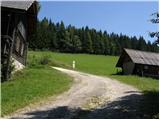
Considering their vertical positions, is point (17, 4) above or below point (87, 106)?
above

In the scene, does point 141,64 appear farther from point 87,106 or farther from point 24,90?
point 87,106

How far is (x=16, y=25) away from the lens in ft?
83.4

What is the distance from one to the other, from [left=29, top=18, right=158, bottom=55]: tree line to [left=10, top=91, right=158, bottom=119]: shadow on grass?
274 feet

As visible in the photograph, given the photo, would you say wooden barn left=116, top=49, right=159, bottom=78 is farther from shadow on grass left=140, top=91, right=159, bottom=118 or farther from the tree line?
the tree line

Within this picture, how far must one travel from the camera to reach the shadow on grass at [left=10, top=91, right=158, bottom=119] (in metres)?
14.3

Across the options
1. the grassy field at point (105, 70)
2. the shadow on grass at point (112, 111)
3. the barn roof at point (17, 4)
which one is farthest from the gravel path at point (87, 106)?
the barn roof at point (17, 4)

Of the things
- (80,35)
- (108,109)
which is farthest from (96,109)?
(80,35)

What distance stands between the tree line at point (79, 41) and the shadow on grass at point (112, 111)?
8338 cm

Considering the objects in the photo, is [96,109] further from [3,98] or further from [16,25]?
[16,25]

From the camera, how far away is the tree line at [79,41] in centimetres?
10694

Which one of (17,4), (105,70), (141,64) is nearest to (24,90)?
(17,4)

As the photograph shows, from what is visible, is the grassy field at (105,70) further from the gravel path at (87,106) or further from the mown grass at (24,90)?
the mown grass at (24,90)

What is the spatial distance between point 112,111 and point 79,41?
98925 mm

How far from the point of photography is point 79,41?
113875mm
